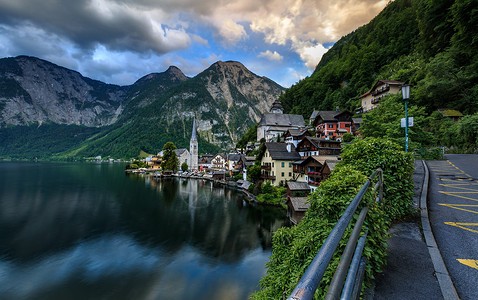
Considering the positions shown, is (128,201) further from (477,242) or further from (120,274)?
(477,242)

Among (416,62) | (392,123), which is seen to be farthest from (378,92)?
(392,123)

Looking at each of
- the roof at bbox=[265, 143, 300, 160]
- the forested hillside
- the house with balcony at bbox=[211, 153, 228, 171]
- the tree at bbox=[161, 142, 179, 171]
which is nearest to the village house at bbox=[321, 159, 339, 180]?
the roof at bbox=[265, 143, 300, 160]

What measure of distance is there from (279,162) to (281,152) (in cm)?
286

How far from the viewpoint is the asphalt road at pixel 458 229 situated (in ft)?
10.8

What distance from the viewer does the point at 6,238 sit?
27844mm

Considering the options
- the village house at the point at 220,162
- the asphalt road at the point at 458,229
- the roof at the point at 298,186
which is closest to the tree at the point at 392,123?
the asphalt road at the point at 458,229

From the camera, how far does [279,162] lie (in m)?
44.1

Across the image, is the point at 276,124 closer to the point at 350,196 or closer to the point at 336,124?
the point at 336,124

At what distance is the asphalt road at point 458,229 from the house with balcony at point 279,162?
114ft

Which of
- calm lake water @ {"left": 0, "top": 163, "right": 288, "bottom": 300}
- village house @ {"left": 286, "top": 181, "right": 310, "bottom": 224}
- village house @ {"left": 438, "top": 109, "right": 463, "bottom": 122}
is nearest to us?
calm lake water @ {"left": 0, "top": 163, "right": 288, "bottom": 300}

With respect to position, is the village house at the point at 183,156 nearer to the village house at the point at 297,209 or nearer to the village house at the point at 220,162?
the village house at the point at 220,162

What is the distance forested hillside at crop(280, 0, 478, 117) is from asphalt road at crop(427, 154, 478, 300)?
90.8 ft

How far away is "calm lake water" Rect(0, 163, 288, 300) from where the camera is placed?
18094 mm

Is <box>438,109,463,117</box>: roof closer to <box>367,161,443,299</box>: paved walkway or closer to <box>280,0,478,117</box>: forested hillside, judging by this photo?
<box>280,0,478,117</box>: forested hillside
